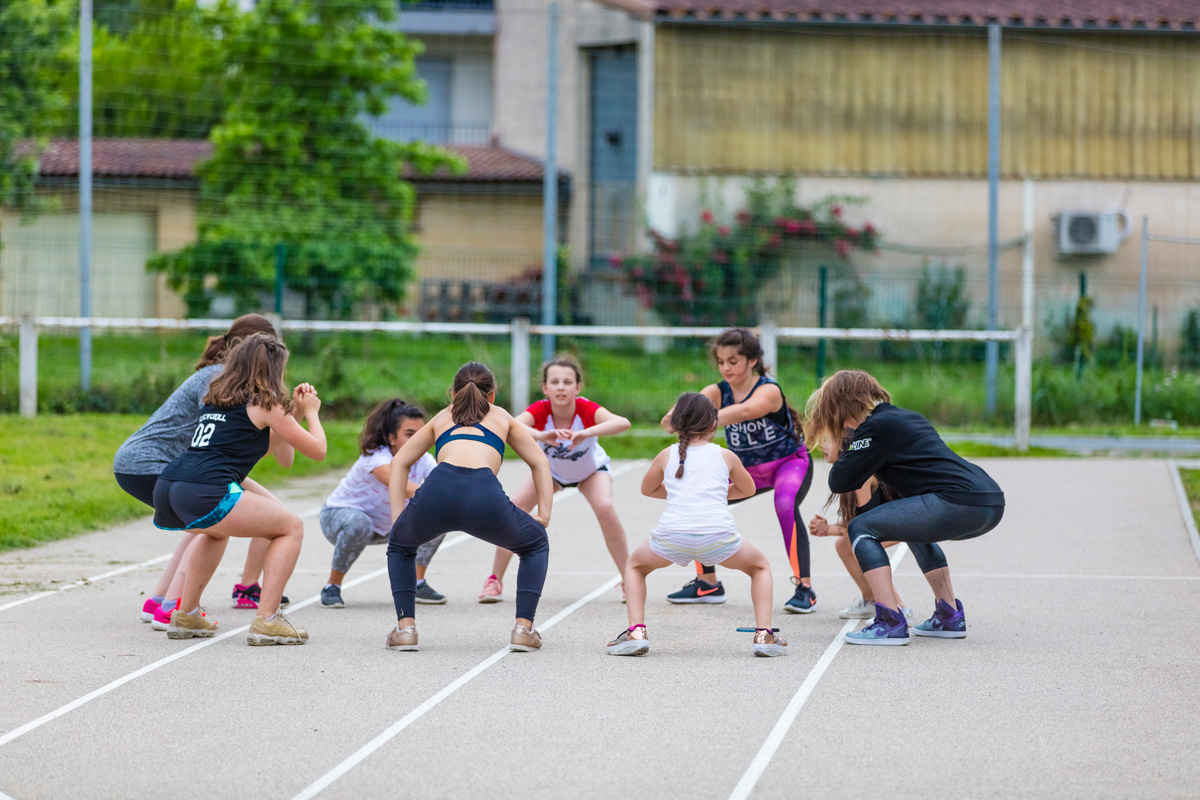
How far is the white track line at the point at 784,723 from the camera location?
4590mm

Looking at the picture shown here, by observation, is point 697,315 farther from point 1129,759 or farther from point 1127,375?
point 1129,759

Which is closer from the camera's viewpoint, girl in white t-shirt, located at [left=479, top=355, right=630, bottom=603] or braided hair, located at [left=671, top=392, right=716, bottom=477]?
braided hair, located at [left=671, top=392, right=716, bottom=477]

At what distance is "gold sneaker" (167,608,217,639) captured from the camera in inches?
269

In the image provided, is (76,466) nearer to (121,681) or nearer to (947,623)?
(121,681)

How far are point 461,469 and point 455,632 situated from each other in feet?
3.43

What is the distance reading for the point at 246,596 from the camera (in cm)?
773

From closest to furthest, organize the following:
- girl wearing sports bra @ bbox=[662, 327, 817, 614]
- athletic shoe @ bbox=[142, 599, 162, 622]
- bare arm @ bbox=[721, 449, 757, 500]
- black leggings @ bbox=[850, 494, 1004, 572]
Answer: black leggings @ bbox=[850, 494, 1004, 572]
bare arm @ bbox=[721, 449, 757, 500]
athletic shoe @ bbox=[142, 599, 162, 622]
girl wearing sports bra @ bbox=[662, 327, 817, 614]

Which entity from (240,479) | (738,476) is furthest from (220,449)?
(738,476)

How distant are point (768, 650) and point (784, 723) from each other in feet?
3.66

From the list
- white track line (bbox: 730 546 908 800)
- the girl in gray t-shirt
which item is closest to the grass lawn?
the girl in gray t-shirt

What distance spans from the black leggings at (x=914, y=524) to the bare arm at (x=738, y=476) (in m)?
0.56

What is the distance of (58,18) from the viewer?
20.6 meters

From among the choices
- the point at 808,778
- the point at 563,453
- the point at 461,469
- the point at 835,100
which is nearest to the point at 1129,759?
the point at 808,778

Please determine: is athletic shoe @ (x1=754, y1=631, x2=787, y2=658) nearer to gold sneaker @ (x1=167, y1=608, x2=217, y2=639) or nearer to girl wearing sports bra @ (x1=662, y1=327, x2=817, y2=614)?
girl wearing sports bra @ (x1=662, y1=327, x2=817, y2=614)
